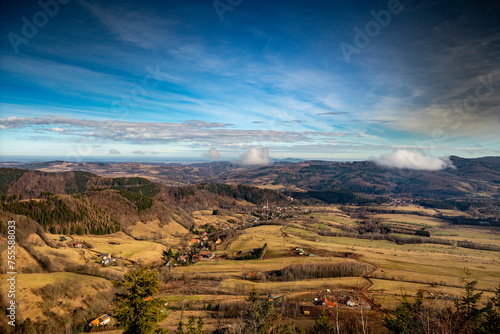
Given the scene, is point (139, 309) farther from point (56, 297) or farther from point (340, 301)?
point (340, 301)

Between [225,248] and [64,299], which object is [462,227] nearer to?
[225,248]

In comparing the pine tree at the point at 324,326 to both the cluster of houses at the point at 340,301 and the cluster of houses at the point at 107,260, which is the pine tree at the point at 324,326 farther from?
the cluster of houses at the point at 107,260

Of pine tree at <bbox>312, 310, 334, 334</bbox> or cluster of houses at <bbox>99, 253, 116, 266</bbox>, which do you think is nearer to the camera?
pine tree at <bbox>312, 310, 334, 334</bbox>

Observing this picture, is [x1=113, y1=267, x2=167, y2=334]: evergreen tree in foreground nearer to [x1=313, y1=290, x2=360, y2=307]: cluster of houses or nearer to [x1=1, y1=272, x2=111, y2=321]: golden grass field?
[x1=1, y1=272, x2=111, y2=321]: golden grass field

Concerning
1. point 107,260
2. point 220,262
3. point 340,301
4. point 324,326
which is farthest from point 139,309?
point 220,262

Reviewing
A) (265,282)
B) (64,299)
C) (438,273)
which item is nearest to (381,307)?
(265,282)

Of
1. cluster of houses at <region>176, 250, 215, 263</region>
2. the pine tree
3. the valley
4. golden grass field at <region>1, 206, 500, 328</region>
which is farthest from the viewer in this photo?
cluster of houses at <region>176, 250, 215, 263</region>

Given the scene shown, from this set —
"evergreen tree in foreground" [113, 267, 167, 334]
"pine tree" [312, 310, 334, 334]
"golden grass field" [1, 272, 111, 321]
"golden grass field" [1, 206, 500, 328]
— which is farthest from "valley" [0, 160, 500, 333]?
"evergreen tree in foreground" [113, 267, 167, 334]

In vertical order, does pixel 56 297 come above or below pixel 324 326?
below

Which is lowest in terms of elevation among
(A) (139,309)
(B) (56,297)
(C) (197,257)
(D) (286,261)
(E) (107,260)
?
(C) (197,257)

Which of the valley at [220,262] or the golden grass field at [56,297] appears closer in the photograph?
the golden grass field at [56,297]

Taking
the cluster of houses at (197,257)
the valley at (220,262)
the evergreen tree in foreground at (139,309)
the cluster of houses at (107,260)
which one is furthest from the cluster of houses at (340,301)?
the cluster of houses at (107,260)
